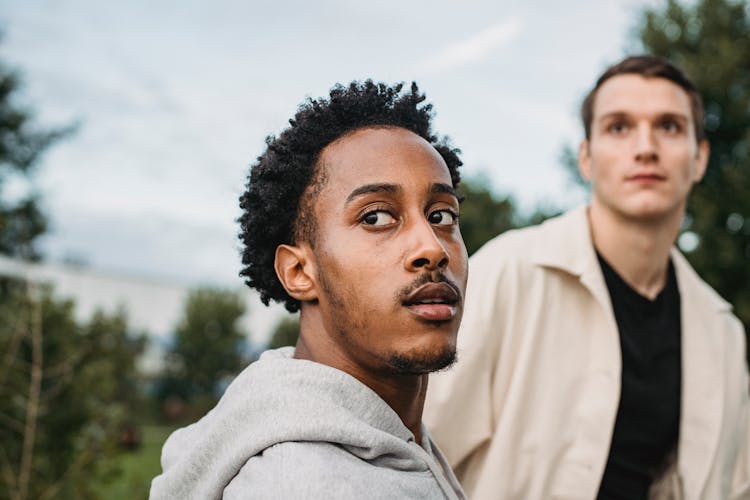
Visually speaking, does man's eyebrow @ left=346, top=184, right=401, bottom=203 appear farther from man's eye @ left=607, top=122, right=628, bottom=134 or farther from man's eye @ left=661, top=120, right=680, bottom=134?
man's eye @ left=661, top=120, right=680, bottom=134

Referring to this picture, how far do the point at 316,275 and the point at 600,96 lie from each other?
2401 millimetres

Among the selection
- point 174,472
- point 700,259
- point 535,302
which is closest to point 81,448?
point 535,302

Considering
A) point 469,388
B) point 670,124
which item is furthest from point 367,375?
point 670,124

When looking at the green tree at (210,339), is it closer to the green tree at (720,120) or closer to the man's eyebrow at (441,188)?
the green tree at (720,120)

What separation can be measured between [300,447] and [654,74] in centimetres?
285

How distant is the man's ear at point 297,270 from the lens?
1.90 metres

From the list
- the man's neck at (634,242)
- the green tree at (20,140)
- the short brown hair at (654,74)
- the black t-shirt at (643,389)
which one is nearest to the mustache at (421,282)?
the black t-shirt at (643,389)

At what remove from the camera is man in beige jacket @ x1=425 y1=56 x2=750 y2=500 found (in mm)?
3199

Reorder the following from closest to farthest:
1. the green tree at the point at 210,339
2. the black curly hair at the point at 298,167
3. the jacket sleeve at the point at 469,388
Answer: the black curly hair at the point at 298,167 < the jacket sleeve at the point at 469,388 < the green tree at the point at 210,339

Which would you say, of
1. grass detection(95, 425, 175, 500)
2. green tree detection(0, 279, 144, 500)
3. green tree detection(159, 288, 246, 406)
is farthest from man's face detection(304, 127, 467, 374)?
green tree detection(159, 288, 246, 406)

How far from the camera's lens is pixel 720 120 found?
503 inches

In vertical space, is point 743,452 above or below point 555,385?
below

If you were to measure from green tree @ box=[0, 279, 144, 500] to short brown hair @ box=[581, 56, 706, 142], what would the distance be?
3021 mm

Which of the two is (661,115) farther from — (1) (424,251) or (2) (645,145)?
(1) (424,251)
